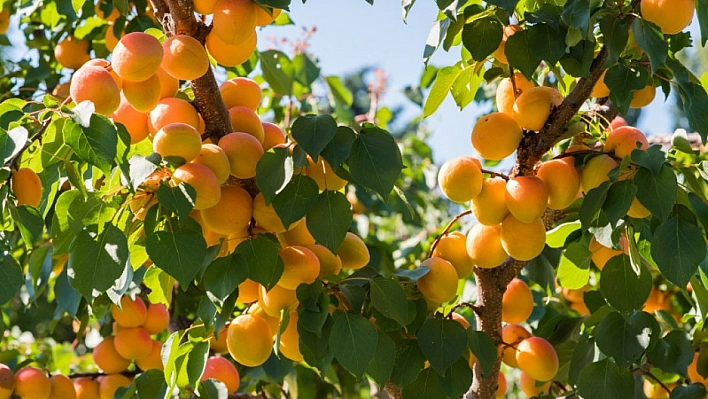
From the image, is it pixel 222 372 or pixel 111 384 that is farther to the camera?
pixel 111 384

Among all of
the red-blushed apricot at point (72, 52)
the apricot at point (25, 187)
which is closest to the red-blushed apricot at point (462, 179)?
the apricot at point (25, 187)

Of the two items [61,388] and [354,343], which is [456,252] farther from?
[61,388]

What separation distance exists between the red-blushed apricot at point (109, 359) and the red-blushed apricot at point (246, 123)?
1.96 ft

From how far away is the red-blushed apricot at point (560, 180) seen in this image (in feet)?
3.41

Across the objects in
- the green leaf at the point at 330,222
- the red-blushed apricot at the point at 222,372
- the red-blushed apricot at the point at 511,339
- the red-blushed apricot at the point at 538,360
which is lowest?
the red-blushed apricot at the point at 222,372

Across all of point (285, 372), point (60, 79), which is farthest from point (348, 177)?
point (60, 79)

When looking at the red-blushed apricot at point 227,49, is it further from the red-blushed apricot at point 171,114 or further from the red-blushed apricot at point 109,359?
the red-blushed apricot at point 109,359

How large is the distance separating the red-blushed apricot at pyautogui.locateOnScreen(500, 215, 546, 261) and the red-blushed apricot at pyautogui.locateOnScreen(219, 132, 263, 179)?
31 cm

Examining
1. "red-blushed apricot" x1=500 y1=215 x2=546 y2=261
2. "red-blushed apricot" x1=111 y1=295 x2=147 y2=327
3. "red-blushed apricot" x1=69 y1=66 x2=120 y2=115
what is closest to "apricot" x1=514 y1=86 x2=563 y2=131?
"red-blushed apricot" x1=500 y1=215 x2=546 y2=261

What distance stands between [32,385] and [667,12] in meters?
1.04

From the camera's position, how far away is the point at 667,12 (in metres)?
0.98

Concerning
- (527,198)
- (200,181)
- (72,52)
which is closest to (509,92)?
(527,198)

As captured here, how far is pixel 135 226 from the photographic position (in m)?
1.00

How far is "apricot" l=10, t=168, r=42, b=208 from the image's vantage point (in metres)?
0.92
